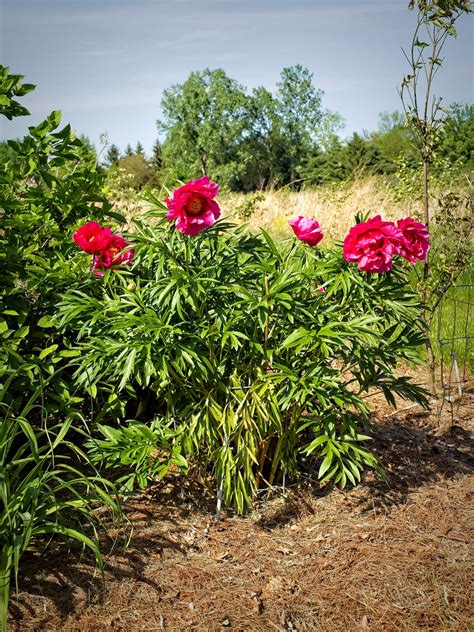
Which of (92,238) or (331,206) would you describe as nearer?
(92,238)

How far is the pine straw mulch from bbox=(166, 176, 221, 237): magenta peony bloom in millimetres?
1320

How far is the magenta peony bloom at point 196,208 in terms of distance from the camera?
7.96ft

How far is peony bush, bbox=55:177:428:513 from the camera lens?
2566 millimetres

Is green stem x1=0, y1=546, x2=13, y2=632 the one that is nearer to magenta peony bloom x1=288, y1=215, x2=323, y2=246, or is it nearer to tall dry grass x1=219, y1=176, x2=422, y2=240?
magenta peony bloom x1=288, y1=215, x2=323, y2=246

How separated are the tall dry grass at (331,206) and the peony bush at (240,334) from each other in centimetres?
625

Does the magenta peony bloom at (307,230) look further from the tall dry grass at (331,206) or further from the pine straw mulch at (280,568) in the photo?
the tall dry grass at (331,206)

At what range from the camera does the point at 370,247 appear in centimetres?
264

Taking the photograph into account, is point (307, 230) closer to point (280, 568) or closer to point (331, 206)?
point (280, 568)

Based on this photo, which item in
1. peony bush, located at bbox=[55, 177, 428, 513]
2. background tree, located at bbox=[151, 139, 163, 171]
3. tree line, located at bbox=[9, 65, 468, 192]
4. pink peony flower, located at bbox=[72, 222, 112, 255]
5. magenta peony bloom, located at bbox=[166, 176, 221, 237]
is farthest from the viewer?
tree line, located at bbox=[9, 65, 468, 192]

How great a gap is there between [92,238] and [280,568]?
1.62 m

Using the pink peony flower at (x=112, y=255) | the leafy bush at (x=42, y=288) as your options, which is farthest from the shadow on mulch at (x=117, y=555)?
the pink peony flower at (x=112, y=255)

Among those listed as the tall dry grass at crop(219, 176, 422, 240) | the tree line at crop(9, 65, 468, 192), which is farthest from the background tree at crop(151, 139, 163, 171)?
the tall dry grass at crop(219, 176, 422, 240)

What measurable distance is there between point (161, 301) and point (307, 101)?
52.1 metres

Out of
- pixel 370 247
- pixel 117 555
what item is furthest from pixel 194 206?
pixel 117 555
